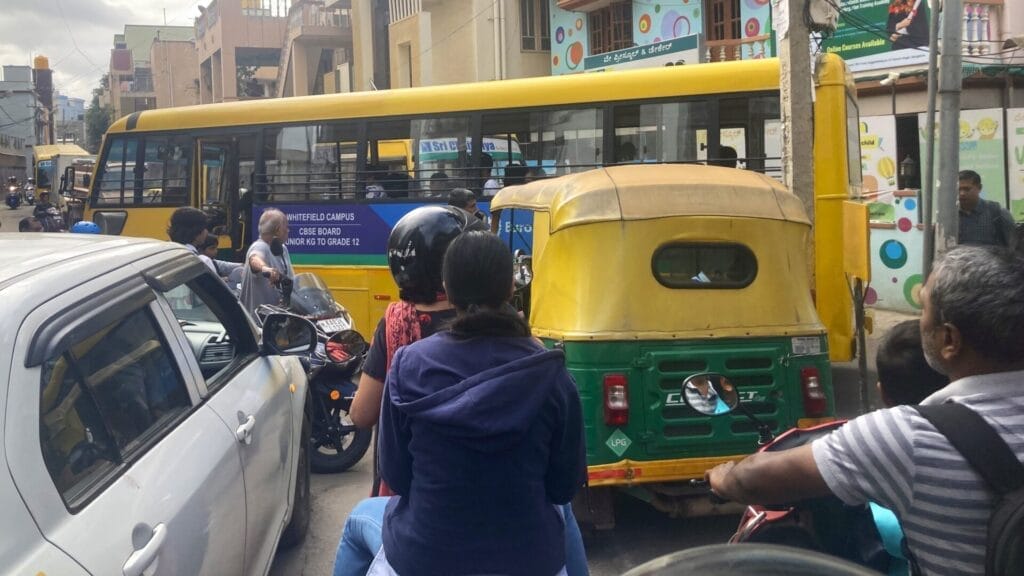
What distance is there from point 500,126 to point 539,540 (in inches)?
355

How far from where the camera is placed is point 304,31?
34719 mm

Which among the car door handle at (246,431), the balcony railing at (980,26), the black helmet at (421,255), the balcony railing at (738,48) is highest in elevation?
the balcony railing at (738,48)

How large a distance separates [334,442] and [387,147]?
5.86m

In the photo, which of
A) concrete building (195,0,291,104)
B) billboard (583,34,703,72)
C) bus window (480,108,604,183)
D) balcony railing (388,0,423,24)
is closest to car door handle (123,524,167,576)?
bus window (480,108,604,183)

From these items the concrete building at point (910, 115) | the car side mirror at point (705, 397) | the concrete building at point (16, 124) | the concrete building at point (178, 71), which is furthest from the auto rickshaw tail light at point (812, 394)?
the concrete building at point (16, 124)

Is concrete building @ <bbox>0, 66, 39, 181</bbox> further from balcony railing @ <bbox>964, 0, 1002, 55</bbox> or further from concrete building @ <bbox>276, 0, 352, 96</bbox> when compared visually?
balcony railing @ <bbox>964, 0, 1002, 55</bbox>

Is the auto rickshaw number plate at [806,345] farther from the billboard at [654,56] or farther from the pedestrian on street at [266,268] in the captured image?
the billboard at [654,56]

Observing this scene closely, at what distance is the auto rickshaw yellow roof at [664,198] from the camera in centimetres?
477

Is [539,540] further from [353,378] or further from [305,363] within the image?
[353,378]

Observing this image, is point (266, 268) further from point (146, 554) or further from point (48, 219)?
point (48, 219)

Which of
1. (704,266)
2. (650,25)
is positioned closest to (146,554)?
(704,266)

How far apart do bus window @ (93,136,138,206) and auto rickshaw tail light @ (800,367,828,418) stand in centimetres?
1096

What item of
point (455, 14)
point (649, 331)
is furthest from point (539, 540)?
point (455, 14)

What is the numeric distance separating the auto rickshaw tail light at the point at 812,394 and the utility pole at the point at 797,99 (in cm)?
310
